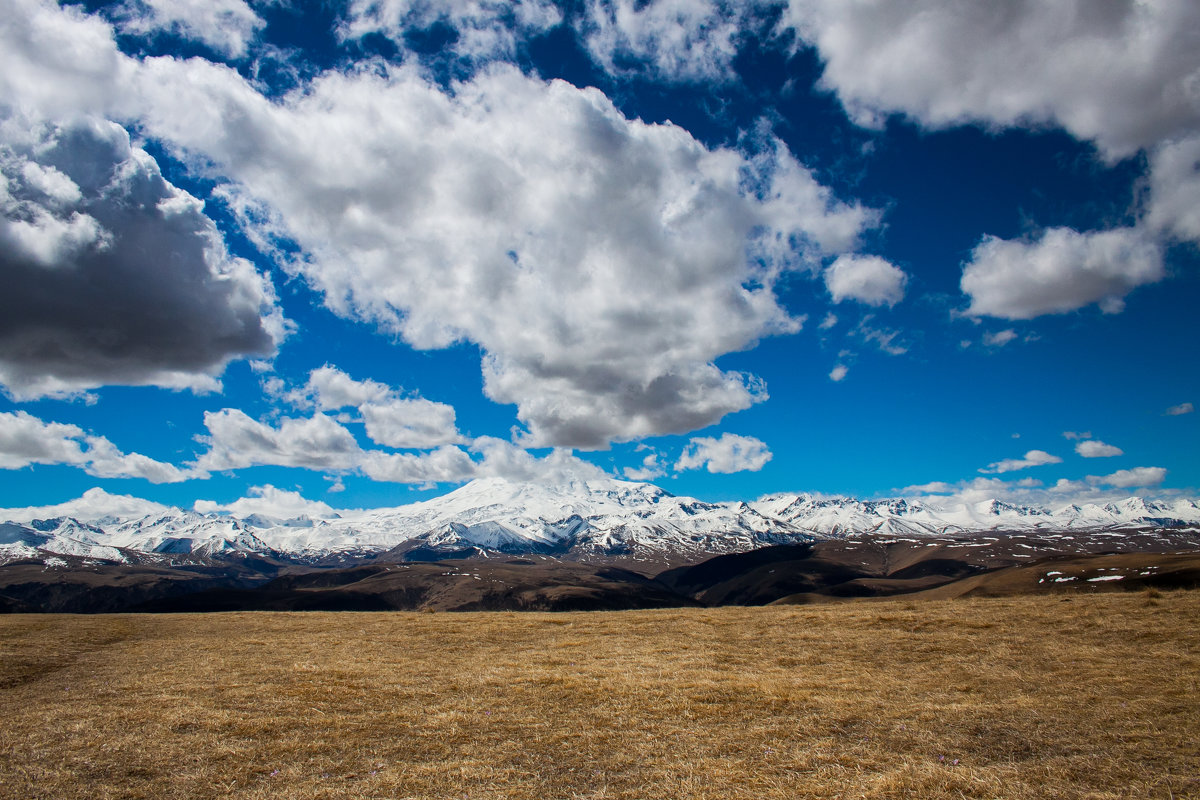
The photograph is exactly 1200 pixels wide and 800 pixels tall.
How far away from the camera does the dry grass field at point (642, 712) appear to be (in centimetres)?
1246

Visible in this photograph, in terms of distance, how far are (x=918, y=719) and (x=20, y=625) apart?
50.9 m

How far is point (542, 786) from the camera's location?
12461 mm

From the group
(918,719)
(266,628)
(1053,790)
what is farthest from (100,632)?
(1053,790)

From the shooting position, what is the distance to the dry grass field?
12.5m

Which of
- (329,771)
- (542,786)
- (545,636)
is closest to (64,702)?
(329,771)

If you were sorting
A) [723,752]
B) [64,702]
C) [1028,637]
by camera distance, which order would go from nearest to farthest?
[723,752]
[64,702]
[1028,637]

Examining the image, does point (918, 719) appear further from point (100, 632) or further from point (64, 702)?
point (100, 632)

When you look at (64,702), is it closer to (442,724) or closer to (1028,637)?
(442,724)

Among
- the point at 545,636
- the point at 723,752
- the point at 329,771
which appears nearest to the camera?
the point at 329,771

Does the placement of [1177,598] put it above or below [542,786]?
above

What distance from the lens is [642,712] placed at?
701 inches

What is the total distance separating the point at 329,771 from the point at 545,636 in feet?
67.3

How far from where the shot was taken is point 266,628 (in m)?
38.0

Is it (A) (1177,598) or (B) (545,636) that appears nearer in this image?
(A) (1177,598)
